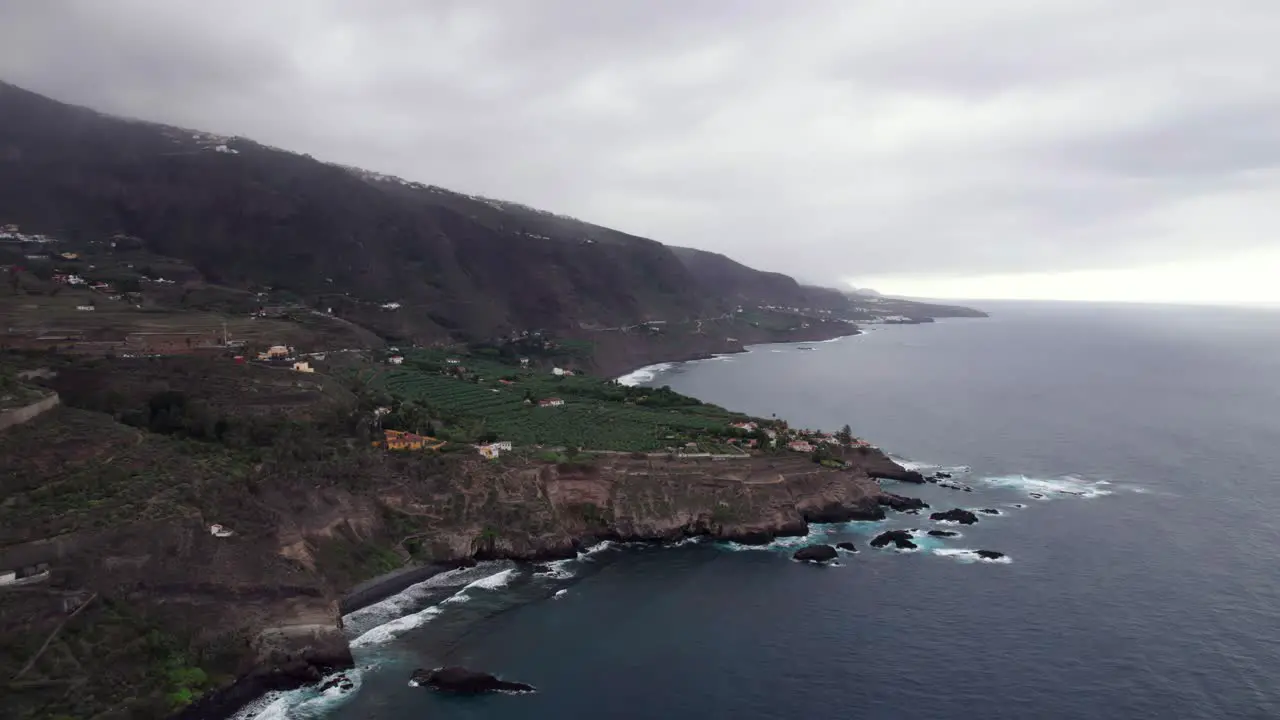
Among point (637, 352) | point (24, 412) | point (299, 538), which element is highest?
point (24, 412)

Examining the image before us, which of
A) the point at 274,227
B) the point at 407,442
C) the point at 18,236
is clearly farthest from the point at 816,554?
the point at 18,236

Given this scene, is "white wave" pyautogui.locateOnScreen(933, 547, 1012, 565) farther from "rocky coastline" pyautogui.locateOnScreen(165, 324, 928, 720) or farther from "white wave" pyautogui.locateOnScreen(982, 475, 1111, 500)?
"white wave" pyautogui.locateOnScreen(982, 475, 1111, 500)

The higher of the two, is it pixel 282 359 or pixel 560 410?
pixel 282 359

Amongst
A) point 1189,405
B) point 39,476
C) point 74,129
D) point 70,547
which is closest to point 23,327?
point 39,476

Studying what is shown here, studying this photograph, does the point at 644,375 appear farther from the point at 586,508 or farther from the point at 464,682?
the point at 464,682

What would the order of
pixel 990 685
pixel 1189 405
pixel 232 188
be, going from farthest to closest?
pixel 232 188, pixel 1189 405, pixel 990 685

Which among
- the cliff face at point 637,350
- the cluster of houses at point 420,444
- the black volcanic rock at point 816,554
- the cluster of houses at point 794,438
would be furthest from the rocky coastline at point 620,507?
the cliff face at point 637,350

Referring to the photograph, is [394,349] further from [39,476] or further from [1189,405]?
[1189,405]
